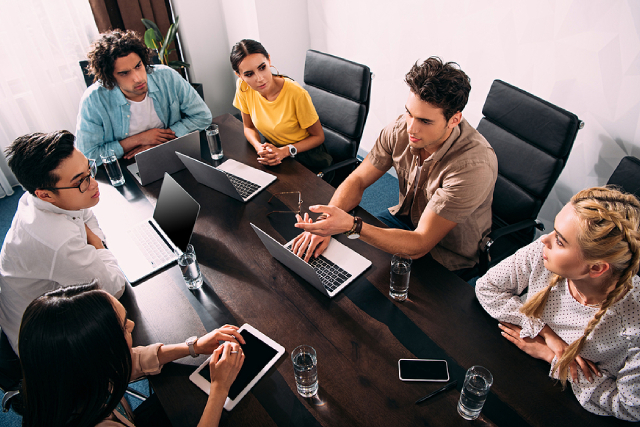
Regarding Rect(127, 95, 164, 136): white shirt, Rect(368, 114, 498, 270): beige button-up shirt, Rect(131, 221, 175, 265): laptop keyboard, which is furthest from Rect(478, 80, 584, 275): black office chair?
Rect(127, 95, 164, 136): white shirt

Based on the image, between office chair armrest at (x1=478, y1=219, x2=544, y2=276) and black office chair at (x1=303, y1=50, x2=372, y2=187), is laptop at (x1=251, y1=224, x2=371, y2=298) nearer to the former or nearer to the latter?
office chair armrest at (x1=478, y1=219, x2=544, y2=276)

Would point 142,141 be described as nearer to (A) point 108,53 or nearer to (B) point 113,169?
(B) point 113,169

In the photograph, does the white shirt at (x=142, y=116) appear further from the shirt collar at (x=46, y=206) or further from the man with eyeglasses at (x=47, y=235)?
the shirt collar at (x=46, y=206)

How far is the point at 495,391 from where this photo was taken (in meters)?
1.06

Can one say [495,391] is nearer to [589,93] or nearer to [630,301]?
[630,301]

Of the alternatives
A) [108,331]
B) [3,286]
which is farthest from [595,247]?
[3,286]

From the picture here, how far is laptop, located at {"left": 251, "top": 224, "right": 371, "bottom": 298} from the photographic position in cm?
131

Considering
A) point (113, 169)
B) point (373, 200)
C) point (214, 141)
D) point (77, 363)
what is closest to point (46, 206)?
point (113, 169)

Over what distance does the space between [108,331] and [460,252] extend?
141cm

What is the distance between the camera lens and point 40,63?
3.02 metres

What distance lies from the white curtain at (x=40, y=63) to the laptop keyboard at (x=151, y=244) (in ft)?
7.47

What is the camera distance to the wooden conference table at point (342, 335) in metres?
1.04

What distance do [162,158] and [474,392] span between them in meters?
1.70

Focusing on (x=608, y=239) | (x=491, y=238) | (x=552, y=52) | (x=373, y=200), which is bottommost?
(x=373, y=200)
